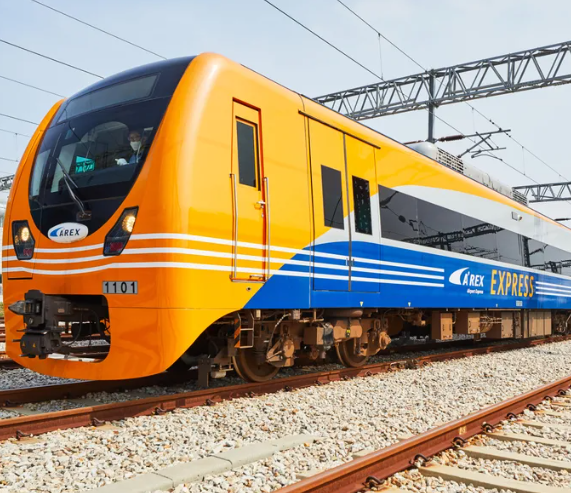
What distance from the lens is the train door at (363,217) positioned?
7227mm

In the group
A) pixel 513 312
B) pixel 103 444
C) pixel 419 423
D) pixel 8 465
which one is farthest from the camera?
pixel 513 312

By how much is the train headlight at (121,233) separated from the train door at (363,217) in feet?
10.1

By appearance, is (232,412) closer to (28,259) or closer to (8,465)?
(8,465)

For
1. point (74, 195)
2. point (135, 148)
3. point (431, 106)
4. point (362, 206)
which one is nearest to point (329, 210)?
point (362, 206)

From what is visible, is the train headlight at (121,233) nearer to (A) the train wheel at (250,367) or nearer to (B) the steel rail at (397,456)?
(A) the train wheel at (250,367)

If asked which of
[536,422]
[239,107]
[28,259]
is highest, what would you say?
[239,107]

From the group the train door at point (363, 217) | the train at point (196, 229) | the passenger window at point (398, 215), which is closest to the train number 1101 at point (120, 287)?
the train at point (196, 229)

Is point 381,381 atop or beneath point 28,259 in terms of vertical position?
beneath

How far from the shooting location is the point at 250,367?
660cm

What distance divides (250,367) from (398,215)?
10.8 feet

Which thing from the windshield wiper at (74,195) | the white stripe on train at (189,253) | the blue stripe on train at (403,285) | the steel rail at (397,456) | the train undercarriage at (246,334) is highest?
the windshield wiper at (74,195)

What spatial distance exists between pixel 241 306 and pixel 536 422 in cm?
312

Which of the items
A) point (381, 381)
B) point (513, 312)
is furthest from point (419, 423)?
point (513, 312)

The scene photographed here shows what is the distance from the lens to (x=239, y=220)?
548 centimetres
